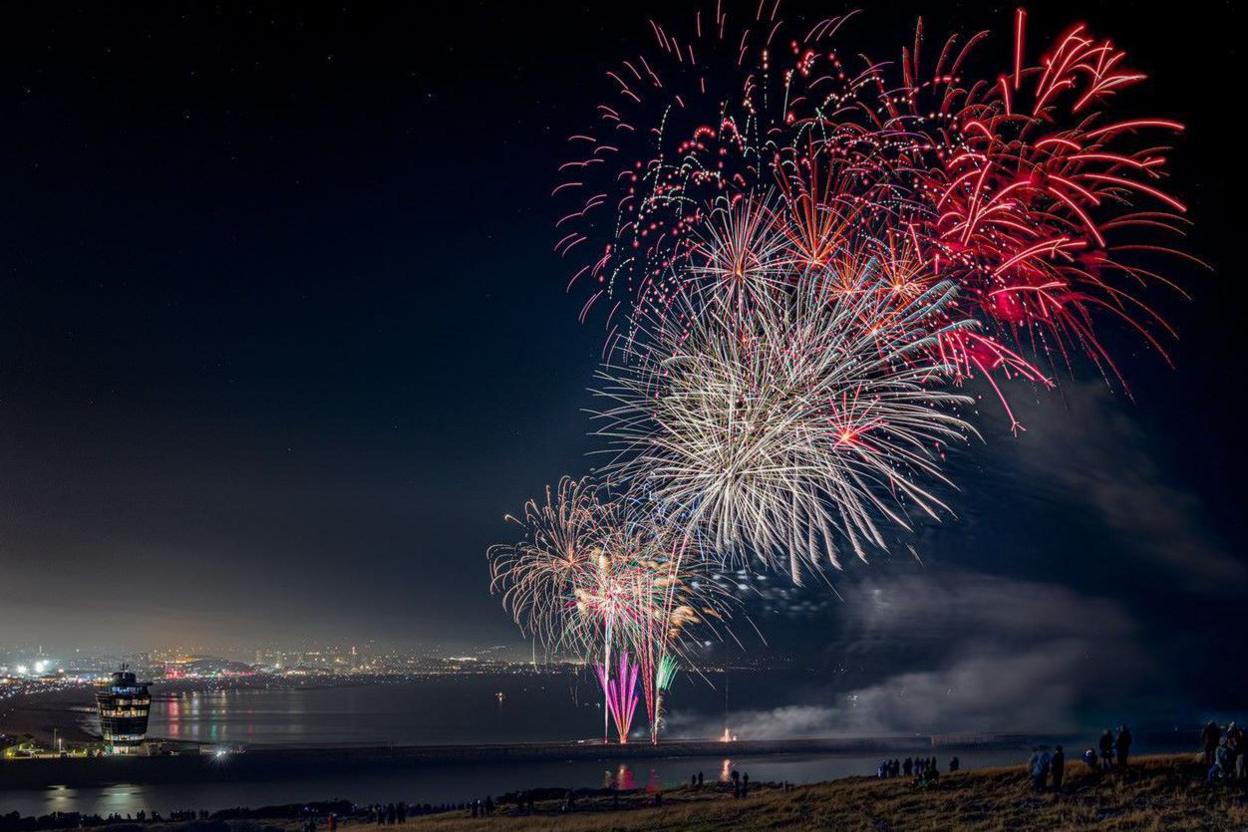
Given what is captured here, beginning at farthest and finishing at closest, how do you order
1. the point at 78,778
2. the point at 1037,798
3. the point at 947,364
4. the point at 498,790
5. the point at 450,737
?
the point at 450,737
the point at 78,778
the point at 498,790
the point at 947,364
the point at 1037,798

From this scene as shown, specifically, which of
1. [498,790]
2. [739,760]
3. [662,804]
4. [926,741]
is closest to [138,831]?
[662,804]

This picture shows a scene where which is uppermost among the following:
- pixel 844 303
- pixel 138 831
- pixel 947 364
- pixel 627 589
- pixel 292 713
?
pixel 844 303

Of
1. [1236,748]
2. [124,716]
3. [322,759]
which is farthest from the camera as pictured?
[124,716]

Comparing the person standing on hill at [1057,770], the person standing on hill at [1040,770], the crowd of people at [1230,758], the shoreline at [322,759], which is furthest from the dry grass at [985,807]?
the shoreline at [322,759]

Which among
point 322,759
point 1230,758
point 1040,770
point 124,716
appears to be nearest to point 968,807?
point 1040,770

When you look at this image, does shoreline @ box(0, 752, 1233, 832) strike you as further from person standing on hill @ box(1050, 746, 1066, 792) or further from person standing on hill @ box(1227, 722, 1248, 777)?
person standing on hill @ box(1227, 722, 1248, 777)

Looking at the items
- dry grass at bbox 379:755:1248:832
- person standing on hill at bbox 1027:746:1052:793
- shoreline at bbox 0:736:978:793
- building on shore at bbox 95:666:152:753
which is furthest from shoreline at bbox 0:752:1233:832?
building on shore at bbox 95:666:152:753

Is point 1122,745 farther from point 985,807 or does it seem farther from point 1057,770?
point 985,807

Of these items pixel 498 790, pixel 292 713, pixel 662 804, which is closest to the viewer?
pixel 662 804

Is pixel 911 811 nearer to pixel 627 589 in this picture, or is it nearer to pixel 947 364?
pixel 947 364
